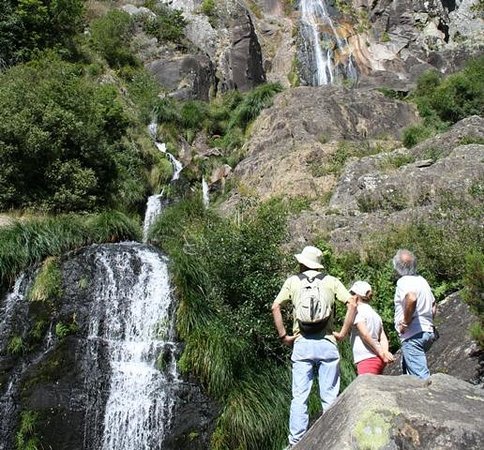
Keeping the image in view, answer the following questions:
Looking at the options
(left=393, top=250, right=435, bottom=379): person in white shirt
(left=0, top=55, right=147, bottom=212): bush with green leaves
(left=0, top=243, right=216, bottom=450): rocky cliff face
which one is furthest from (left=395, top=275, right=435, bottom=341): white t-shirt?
(left=0, top=55, right=147, bottom=212): bush with green leaves

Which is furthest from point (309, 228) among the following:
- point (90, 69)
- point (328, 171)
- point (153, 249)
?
point (90, 69)

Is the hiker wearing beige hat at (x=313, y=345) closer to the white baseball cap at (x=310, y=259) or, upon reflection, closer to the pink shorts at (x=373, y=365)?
the white baseball cap at (x=310, y=259)

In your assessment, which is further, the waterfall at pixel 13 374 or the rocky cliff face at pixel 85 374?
the waterfall at pixel 13 374

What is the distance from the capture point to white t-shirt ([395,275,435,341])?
19.9 ft

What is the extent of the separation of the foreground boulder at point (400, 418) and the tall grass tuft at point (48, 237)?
340 inches

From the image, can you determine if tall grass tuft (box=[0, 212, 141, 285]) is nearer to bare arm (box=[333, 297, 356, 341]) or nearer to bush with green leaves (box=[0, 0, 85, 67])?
bare arm (box=[333, 297, 356, 341])

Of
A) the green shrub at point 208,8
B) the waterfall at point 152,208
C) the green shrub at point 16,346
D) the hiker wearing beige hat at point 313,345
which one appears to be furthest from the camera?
the green shrub at point 208,8

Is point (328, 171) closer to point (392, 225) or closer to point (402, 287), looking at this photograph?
point (392, 225)

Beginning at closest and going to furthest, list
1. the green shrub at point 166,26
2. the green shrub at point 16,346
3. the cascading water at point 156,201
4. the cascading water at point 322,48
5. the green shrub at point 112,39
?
the green shrub at point 16,346 → the cascading water at point 156,201 → the green shrub at point 112,39 → the cascading water at point 322,48 → the green shrub at point 166,26

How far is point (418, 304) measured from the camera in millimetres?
6090

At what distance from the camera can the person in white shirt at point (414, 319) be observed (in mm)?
6074

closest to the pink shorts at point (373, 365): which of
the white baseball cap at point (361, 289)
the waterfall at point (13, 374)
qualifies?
the white baseball cap at point (361, 289)

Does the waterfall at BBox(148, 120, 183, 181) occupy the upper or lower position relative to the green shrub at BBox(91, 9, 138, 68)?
lower

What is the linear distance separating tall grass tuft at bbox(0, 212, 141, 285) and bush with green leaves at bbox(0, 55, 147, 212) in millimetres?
1752
